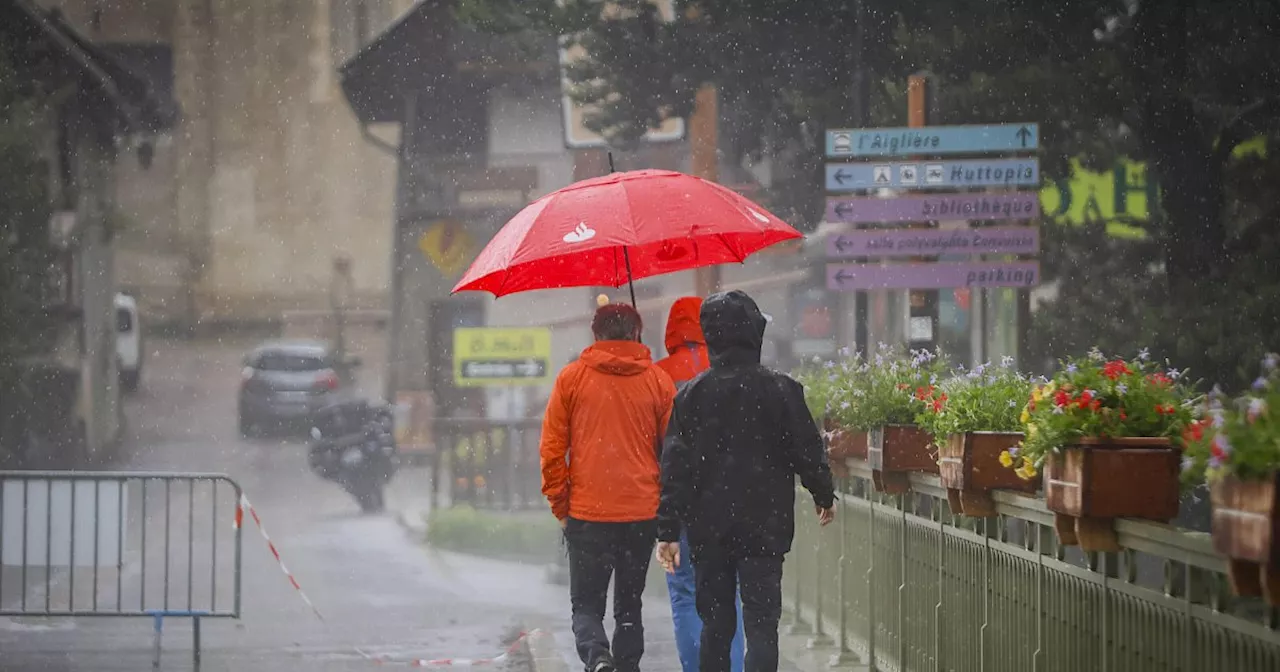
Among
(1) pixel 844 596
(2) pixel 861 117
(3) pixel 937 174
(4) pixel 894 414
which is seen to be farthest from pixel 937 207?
(4) pixel 894 414

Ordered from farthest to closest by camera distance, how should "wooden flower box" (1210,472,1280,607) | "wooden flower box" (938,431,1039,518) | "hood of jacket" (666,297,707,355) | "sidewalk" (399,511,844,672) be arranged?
"sidewalk" (399,511,844,672), "hood of jacket" (666,297,707,355), "wooden flower box" (938,431,1039,518), "wooden flower box" (1210,472,1280,607)

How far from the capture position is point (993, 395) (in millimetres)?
5809

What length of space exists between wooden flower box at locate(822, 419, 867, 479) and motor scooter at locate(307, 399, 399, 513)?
13.3 m

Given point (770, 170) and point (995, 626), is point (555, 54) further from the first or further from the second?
point (995, 626)

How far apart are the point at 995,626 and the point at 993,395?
2.40ft

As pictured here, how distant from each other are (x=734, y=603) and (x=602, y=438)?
2.63 feet

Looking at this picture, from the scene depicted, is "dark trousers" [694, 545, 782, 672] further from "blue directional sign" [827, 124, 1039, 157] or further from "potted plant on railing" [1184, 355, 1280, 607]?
"blue directional sign" [827, 124, 1039, 157]

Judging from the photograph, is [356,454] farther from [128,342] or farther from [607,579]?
[607,579]

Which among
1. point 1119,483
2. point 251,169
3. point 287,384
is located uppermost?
point 251,169

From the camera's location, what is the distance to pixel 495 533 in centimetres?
1883

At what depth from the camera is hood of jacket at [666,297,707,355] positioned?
6766mm

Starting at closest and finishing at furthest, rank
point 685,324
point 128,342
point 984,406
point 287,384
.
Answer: point 984,406, point 685,324, point 287,384, point 128,342

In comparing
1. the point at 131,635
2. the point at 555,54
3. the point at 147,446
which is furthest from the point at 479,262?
the point at 147,446

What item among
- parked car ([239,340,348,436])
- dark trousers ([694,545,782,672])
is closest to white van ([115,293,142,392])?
parked car ([239,340,348,436])
